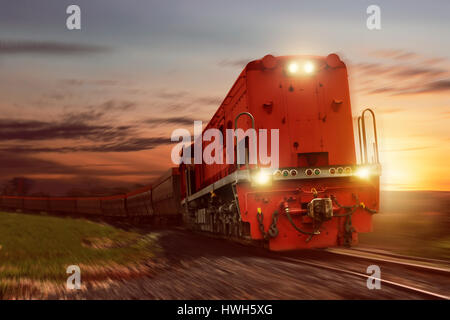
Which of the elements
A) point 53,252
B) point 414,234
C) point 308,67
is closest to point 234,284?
point 308,67

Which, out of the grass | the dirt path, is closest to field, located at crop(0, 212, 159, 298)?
the grass

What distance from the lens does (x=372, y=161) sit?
9570mm

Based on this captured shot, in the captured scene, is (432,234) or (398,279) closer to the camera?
(398,279)

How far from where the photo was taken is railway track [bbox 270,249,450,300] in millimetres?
6258

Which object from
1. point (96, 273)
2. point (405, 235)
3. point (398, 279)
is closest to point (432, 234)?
point (405, 235)

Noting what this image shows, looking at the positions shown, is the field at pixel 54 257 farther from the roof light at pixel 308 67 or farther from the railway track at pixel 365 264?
the roof light at pixel 308 67

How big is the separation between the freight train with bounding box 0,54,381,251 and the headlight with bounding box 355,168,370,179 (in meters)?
0.02

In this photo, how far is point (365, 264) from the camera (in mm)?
8938

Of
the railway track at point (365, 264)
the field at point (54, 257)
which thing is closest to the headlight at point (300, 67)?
the railway track at point (365, 264)

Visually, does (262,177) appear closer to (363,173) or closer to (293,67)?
(363,173)

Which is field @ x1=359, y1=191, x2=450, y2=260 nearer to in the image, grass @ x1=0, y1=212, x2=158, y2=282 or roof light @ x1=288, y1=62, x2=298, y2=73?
roof light @ x1=288, y1=62, x2=298, y2=73
